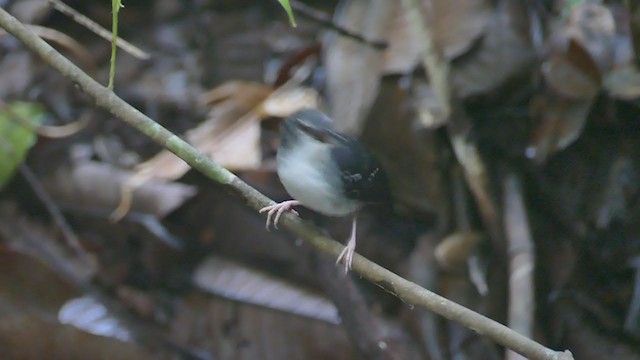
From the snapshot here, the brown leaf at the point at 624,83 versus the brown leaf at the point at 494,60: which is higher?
the brown leaf at the point at 624,83

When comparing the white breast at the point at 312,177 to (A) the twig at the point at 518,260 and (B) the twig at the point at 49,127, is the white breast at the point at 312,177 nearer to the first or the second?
(A) the twig at the point at 518,260

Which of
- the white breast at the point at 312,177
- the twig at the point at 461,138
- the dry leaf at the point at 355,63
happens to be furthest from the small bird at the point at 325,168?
the dry leaf at the point at 355,63

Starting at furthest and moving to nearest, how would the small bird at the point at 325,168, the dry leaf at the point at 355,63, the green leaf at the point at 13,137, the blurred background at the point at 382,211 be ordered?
the green leaf at the point at 13,137 < the dry leaf at the point at 355,63 < the blurred background at the point at 382,211 < the small bird at the point at 325,168

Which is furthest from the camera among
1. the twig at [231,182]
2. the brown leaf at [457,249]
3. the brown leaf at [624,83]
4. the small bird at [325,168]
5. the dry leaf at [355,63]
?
the dry leaf at [355,63]

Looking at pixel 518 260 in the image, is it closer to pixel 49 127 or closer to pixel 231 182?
pixel 231 182

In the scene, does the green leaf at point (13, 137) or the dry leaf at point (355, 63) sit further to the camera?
the green leaf at point (13, 137)

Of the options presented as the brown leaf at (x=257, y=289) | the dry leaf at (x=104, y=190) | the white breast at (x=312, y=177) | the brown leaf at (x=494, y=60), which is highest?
the white breast at (x=312, y=177)
